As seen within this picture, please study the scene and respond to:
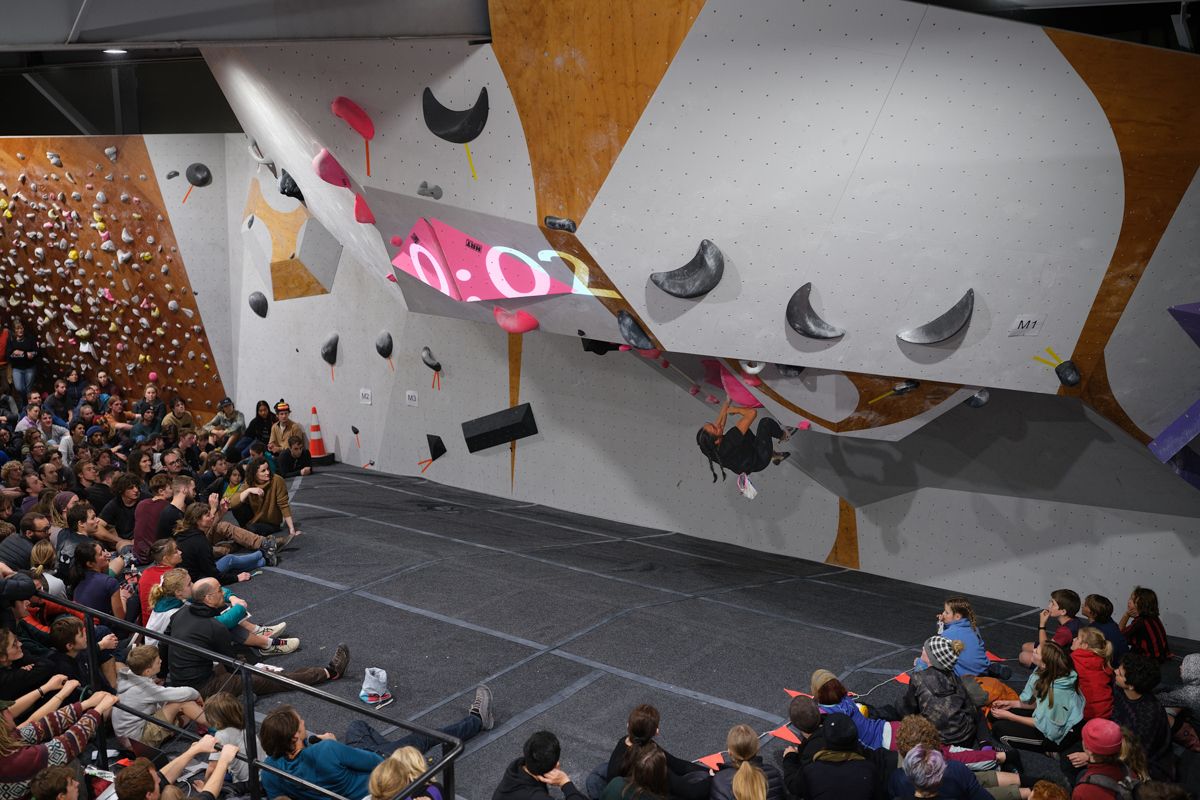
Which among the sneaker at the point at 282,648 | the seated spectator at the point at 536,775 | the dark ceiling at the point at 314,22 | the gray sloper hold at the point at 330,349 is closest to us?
the seated spectator at the point at 536,775

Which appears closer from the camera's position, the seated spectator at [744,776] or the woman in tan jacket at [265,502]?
the seated spectator at [744,776]

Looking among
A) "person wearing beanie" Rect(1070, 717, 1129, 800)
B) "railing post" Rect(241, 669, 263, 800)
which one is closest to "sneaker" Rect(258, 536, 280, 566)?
"railing post" Rect(241, 669, 263, 800)

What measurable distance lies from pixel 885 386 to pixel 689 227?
1.67 metres

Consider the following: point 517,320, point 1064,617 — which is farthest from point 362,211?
point 1064,617

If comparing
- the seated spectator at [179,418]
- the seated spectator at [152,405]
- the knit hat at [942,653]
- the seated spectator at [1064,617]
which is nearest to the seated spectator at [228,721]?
the knit hat at [942,653]

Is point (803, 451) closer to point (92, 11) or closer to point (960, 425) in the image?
point (960, 425)

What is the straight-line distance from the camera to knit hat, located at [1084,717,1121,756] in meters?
4.47

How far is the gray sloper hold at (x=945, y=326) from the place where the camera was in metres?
5.54

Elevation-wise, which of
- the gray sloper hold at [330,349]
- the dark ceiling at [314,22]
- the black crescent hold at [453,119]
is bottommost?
the gray sloper hold at [330,349]

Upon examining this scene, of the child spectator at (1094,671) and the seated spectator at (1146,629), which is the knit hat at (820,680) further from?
the seated spectator at (1146,629)

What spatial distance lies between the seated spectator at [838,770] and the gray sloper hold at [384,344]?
738 centimetres

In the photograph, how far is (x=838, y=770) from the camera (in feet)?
14.2

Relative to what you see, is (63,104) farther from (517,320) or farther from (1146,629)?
(1146,629)

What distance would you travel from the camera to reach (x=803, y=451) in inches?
336
